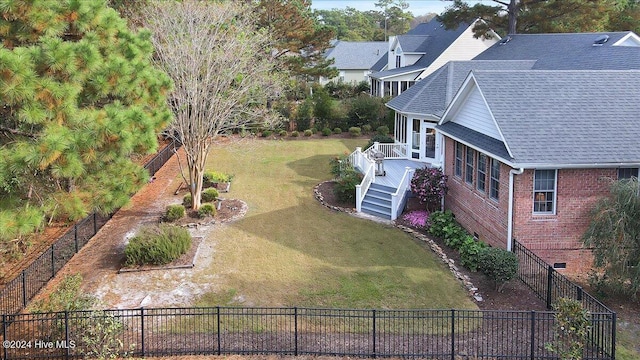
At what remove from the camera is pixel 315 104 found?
43656mm

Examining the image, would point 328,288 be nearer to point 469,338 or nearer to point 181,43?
point 469,338

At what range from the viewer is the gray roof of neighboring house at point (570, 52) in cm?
2342

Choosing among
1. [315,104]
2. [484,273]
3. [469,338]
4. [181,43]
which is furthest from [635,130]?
[315,104]

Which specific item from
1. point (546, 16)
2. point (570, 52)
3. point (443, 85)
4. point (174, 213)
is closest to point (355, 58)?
point (546, 16)

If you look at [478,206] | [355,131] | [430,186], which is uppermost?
[355,131]

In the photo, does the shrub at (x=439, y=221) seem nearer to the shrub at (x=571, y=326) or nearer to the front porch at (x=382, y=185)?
the front porch at (x=382, y=185)

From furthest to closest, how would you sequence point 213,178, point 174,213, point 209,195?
1. point 213,178
2. point 209,195
3. point 174,213

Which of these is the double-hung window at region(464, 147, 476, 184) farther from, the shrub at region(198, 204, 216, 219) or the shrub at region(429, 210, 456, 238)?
the shrub at region(198, 204, 216, 219)

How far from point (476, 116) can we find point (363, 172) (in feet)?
24.4

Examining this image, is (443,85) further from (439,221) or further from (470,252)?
(470,252)

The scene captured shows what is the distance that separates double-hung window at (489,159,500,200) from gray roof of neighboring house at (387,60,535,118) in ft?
24.0

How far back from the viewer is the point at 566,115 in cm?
1612

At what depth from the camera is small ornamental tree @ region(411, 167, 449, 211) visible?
20312mm

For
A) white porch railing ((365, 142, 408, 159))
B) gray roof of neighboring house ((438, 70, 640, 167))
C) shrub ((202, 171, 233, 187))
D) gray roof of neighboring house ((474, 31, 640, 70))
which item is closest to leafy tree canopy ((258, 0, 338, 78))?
white porch railing ((365, 142, 408, 159))
